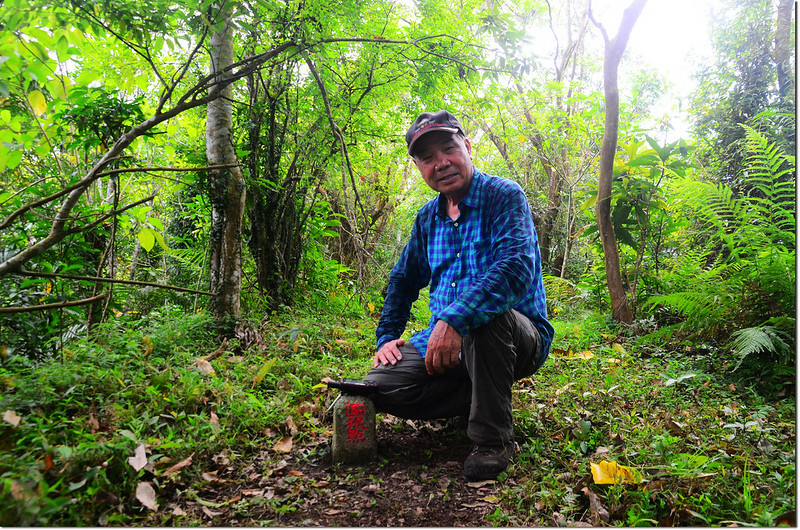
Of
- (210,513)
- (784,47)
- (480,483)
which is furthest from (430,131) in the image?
(784,47)

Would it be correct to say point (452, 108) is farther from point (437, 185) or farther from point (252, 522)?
point (252, 522)

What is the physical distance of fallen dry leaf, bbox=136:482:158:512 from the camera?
147cm

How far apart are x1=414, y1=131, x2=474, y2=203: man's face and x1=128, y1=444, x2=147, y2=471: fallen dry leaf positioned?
5.84ft

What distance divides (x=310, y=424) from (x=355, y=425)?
45cm

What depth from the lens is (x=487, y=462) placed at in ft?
6.05

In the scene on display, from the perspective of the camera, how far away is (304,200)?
435 cm

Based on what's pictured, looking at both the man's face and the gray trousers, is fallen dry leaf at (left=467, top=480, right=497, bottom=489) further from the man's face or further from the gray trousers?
the man's face

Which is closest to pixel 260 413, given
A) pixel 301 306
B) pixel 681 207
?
pixel 301 306

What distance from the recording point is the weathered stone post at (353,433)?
6.58 feet

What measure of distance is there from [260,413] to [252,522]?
77 centimetres

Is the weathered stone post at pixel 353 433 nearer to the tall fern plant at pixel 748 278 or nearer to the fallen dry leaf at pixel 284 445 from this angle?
the fallen dry leaf at pixel 284 445

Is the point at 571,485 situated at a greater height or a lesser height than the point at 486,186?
lesser

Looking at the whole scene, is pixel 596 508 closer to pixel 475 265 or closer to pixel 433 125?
pixel 475 265

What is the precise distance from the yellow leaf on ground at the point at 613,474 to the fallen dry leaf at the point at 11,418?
210 centimetres
